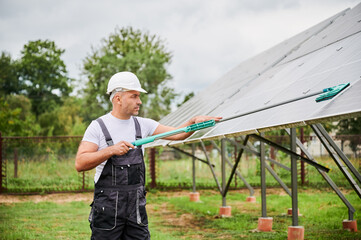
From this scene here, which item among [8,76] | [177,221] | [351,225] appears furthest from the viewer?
[8,76]

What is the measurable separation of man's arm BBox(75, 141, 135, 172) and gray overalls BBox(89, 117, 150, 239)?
173 millimetres

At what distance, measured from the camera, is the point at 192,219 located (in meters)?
9.68

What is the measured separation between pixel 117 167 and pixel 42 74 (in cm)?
4270

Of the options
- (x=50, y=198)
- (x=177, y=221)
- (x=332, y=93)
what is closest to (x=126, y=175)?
(x=332, y=93)

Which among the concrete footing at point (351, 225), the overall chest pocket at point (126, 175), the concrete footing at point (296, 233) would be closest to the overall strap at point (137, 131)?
the overall chest pocket at point (126, 175)

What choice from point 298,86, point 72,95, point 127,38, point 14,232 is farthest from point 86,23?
point 298,86

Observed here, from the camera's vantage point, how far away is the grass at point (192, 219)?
299 inches

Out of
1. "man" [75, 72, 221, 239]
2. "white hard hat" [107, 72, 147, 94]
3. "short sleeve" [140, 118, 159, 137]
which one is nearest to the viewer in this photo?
"man" [75, 72, 221, 239]

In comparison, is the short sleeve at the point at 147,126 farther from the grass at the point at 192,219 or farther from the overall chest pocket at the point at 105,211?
the grass at the point at 192,219

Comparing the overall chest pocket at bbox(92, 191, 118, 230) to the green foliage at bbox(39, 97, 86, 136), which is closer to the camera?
the overall chest pocket at bbox(92, 191, 118, 230)

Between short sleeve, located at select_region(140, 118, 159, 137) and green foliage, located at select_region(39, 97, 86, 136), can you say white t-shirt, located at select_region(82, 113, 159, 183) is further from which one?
green foliage, located at select_region(39, 97, 86, 136)

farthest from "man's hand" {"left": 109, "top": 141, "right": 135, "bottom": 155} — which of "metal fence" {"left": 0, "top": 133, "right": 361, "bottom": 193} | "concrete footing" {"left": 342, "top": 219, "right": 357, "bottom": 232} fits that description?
"metal fence" {"left": 0, "top": 133, "right": 361, "bottom": 193}

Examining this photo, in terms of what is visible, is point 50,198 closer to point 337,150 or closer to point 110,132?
point 337,150

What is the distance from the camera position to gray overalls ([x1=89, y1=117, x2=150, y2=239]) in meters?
3.40
